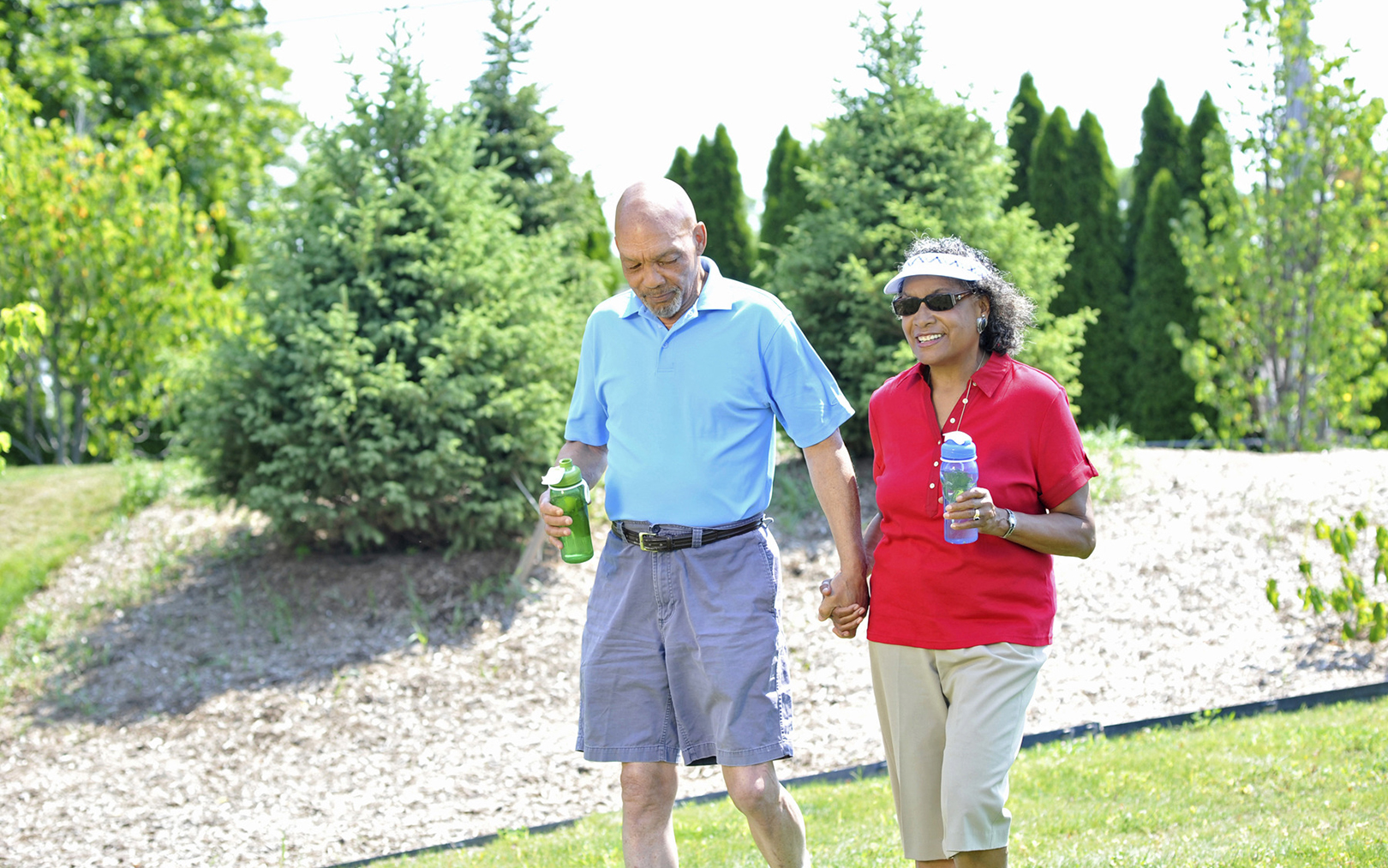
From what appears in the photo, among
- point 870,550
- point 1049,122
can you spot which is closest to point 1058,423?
point 870,550

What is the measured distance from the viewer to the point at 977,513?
2.61m

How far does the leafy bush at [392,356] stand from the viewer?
22.4 ft

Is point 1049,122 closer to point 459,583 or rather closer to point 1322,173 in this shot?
point 1322,173

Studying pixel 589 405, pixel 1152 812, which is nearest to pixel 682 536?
pixel 589 405

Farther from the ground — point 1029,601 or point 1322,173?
point 1322,173

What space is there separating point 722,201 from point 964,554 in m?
15.0

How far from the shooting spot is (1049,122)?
14734mm

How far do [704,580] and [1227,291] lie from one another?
9.17m

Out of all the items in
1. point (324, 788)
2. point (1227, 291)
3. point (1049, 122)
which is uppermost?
point (1049, 122)

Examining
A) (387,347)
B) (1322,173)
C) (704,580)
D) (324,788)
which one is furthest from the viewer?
(1322,173)

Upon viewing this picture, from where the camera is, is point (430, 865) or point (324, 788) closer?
point (430, 865)

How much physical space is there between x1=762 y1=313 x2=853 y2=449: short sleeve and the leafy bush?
13.2 ft

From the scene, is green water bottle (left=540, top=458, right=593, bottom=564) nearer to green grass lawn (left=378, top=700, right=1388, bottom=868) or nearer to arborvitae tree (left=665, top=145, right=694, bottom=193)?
green grass lawn (left=378, top=700, right=1388, bottom=868)

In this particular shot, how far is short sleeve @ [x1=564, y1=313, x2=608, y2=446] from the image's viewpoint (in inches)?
133
